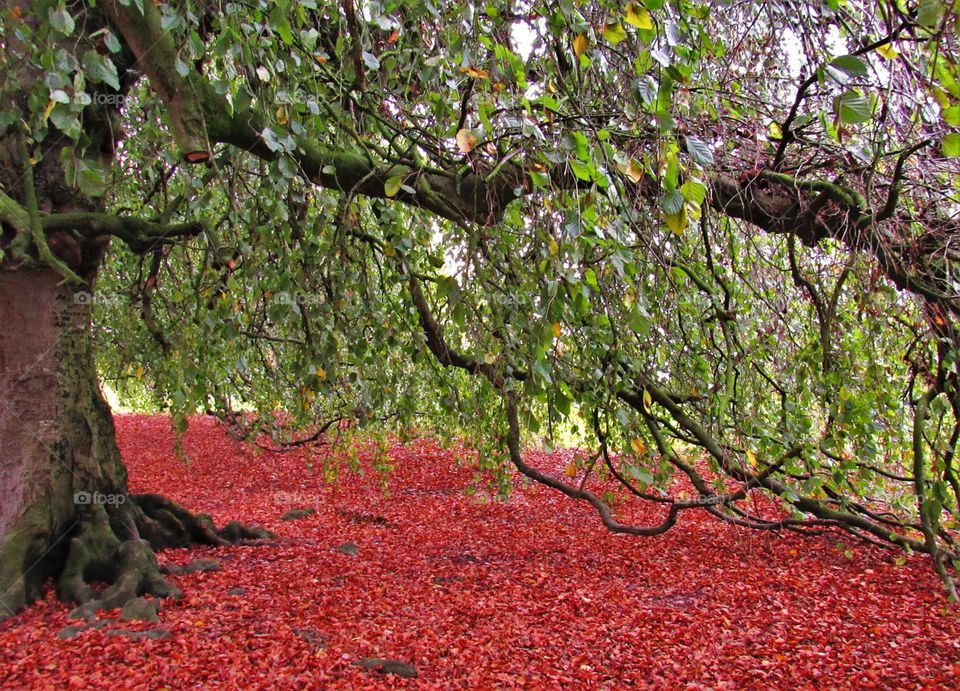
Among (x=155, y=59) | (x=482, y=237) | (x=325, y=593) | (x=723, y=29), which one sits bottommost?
(x=325, y=593)

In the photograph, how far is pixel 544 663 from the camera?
3.77 metres

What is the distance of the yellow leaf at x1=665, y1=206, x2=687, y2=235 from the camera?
1434mm

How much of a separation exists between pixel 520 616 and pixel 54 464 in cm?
A: 295

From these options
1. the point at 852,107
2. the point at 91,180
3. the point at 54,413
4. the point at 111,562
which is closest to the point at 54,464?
the point at 54,413

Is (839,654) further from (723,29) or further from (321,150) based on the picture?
(321,150)

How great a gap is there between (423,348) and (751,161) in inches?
77.7

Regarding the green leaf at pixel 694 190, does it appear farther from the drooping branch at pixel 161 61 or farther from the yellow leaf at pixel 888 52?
the drooping branch at pixel 161 61

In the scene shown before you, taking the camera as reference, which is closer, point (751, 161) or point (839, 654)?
point (751, 161)

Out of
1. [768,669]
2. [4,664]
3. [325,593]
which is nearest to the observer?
[4,664]

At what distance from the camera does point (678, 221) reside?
4.77 ft

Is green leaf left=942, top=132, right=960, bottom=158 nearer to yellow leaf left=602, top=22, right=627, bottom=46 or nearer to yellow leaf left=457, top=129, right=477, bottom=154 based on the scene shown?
yellow leaf left=602, top=22, right=627, bottom=46

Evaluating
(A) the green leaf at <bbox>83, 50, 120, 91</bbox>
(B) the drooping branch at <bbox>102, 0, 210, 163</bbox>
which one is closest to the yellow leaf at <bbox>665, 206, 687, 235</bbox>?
(A) the green leaf at <bbox>83, 50, 120, 91</bbox>

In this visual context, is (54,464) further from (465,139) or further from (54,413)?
(465,139)

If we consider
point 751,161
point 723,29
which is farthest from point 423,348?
point 723,29
